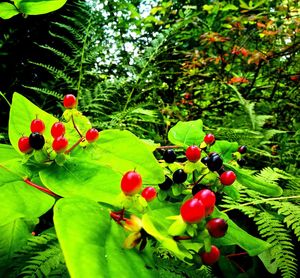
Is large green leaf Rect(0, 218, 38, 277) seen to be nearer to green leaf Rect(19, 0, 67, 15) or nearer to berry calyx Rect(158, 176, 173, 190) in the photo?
berry calyx Rect(158, 176, 173, 190)

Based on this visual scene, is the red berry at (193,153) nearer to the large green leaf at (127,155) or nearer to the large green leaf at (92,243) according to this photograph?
the large green leaf at (127,155)

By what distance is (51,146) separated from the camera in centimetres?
51

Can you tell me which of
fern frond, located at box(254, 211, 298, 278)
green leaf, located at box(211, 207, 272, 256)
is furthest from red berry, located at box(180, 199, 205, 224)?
fern frond, located at box(254, 211, 298, 278)

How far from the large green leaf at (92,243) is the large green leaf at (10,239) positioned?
0.92 feet

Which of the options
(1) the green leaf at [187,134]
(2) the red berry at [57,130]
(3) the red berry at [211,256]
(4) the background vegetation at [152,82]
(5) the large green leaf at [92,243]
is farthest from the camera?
(4) the background vegetation at [152,82]

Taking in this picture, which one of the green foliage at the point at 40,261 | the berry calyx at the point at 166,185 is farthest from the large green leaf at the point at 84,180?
the green foliage at the point at 40,261

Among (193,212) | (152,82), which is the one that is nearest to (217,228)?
(193,212)

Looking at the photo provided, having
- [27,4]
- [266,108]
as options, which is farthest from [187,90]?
[27,4]

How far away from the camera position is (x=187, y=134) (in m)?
0.80

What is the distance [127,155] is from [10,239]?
0.94 feet

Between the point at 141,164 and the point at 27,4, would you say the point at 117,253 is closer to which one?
the point at 141,164

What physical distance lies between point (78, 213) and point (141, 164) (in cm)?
17

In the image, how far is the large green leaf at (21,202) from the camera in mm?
354

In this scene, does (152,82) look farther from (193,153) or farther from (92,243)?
(92,243)
